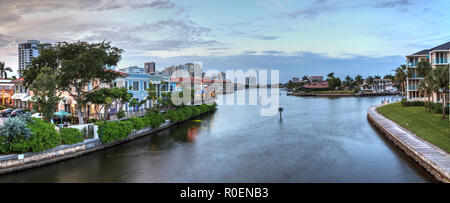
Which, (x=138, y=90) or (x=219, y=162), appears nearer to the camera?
(x=219, y=162)

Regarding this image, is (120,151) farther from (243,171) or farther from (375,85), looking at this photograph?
(375,85)

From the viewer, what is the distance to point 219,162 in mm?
22203

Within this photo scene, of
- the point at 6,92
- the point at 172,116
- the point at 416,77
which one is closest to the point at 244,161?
the point at 172,116

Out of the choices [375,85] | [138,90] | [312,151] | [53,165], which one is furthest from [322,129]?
[375,85]

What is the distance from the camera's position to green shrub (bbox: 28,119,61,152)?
19.2 metres

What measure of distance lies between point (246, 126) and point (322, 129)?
10239mm

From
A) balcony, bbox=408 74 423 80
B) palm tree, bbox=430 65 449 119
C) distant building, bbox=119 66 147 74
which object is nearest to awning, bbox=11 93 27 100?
distant building, bbox=119 66 147 74

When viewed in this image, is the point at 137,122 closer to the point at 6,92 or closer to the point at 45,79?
the point at 45,79

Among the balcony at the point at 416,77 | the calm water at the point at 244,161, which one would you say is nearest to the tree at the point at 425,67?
the balcony at the point at 416,77

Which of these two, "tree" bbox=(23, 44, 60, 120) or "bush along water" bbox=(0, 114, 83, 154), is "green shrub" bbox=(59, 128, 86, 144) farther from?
"tree" bbox=(23, 44, 60, 120)

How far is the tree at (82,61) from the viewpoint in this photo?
93.1 feet
